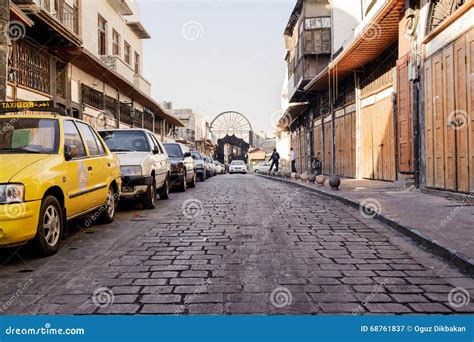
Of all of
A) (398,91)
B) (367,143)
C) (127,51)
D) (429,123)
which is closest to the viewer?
(429,123)

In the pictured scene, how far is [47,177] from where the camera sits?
4.89 m

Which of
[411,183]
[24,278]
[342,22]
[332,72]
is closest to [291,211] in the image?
[411,183]

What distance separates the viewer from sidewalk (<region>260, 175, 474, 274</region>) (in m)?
4.74

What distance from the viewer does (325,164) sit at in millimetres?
25078

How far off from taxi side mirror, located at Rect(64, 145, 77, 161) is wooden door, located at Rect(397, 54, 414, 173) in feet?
30.3

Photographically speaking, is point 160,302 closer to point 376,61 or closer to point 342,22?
point 376,61

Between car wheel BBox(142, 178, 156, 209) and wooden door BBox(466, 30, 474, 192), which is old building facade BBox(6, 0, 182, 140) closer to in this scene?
car wheel BBox(142, 178, 156, 209)
